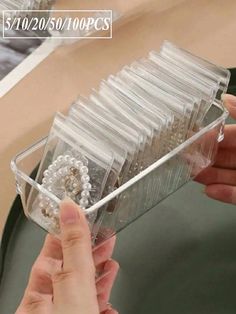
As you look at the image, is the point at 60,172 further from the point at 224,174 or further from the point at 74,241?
the point at 224,174

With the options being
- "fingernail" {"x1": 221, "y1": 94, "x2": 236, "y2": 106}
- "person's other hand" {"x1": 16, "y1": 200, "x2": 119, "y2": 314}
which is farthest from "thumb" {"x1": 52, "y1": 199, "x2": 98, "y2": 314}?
"fingernail" {"x1": 221, "y1": 94, "x2": 236, "y2": 106}

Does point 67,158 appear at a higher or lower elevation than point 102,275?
higher

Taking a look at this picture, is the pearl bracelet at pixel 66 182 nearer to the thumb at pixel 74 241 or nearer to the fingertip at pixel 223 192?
the thumb at pixel 74 241

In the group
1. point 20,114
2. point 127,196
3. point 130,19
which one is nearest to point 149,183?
point 127,196

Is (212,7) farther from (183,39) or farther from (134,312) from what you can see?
(134,312)

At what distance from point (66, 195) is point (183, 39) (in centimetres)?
39

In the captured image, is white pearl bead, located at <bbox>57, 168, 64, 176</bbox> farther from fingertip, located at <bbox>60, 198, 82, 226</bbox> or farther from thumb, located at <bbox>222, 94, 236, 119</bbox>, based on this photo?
thumb, located at <bbox>222, 94, 236, 119</bbox>

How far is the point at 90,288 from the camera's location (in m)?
0.36

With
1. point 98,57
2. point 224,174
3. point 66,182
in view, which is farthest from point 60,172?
point 98,57

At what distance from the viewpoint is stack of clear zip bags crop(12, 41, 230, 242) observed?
0.40 metres

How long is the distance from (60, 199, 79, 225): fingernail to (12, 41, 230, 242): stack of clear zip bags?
0.07ft

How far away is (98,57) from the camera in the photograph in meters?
0.70

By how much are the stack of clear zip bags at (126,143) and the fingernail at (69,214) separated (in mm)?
21

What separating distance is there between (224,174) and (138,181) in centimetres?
17
